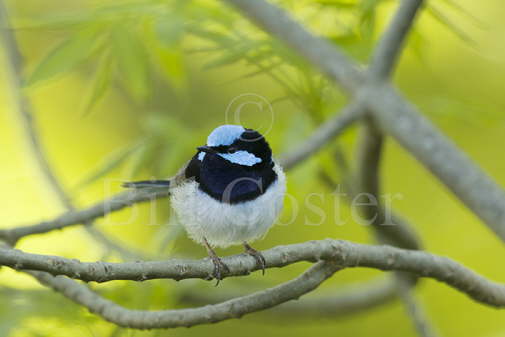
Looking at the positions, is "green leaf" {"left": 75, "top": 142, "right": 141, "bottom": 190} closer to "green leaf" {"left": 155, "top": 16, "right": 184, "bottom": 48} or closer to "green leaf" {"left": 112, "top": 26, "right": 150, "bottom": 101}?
"green leaf" {"left": 112, "top": 26, "right": 150, "bottom": 101}

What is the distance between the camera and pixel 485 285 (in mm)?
2141

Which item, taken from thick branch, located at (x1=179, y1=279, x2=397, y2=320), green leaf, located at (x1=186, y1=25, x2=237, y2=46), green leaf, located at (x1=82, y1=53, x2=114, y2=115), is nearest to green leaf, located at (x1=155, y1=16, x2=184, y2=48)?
green leaf, located at (x1=186, y1=25, x2=237, y2=46)

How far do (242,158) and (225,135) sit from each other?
115mm

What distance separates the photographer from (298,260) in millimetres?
1798

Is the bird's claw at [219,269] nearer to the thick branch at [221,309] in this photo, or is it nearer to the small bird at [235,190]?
the thick branch at [221,309]

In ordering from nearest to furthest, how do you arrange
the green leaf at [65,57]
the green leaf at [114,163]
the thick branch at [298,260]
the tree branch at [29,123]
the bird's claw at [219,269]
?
the thick branch at [298,260] → the bird's claw at [219,269] → the green leaf at [65,57] → the green leaf at [114,163] → the tree branch at [29,123]

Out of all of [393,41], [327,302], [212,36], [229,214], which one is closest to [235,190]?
[229,214]

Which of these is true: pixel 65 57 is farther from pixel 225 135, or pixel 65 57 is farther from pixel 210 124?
pixel 210 124

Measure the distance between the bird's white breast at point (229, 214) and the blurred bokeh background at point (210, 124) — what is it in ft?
0.51

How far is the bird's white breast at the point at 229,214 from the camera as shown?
222 centimetres

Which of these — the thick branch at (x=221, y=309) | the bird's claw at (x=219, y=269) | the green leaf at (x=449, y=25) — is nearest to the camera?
the bird's claw at (x=219, y=269)

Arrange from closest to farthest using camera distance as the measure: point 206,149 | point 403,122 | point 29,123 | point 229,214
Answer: point 206,149, point 229,214, point 403,122, point 29,123

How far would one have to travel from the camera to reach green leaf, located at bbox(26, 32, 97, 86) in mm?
2076

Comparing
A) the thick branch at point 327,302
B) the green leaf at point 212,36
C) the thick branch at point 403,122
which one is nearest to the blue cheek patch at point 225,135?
the green leaf at point 212,36
